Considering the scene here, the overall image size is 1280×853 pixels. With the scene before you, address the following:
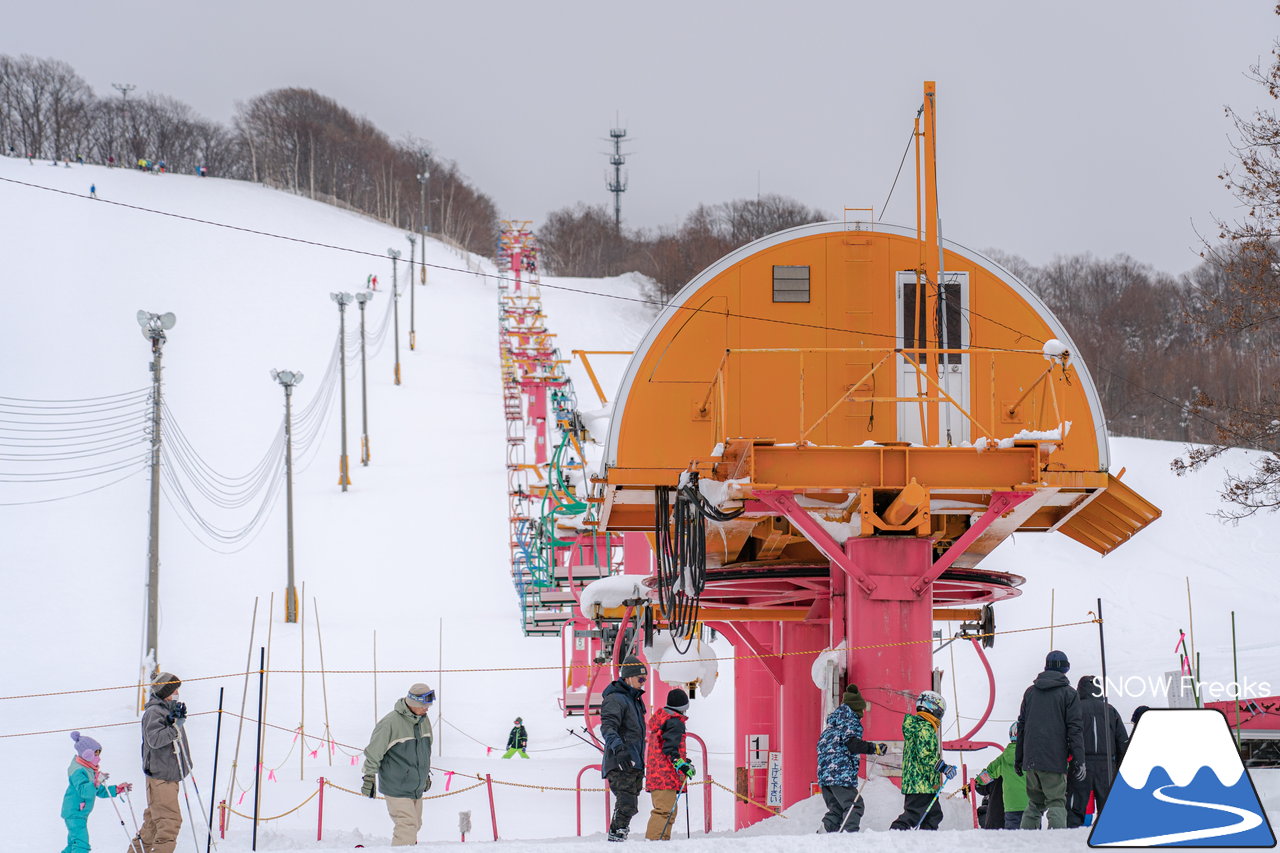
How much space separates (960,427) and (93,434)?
148ft

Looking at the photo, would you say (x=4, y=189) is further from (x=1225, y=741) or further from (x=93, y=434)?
(x=1225, y=741)

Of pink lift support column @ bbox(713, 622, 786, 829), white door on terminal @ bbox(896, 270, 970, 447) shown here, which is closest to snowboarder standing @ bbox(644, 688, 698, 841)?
white door on terminal @ bbox(896, 270, 970, 447)

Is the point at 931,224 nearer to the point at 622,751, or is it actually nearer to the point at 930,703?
the point at 930,703

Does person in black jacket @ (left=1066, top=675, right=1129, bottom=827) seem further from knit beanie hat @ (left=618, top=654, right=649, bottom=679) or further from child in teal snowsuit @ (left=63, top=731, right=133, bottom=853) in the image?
child in teal snowsuit @ (left=63, top=731, right=133, bottom=853)

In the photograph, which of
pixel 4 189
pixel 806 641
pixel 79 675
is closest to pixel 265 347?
pixel 4 189

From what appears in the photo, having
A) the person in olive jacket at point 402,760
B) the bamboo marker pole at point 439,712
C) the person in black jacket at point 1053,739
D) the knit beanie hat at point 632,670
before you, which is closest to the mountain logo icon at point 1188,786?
the person in black jacket at point 1053,739

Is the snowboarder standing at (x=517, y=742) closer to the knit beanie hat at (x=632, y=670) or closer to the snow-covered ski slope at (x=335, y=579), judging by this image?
the snow-covered ski slope at (x=335, y=579)

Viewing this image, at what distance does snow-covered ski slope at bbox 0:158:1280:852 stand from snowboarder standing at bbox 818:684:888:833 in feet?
1.75

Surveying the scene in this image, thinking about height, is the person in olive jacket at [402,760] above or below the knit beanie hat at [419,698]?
below

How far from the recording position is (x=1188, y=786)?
6.76m

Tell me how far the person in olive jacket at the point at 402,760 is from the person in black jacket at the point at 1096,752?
514 centimetres

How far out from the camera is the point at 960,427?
48.3 ft

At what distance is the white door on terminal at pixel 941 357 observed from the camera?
14.8 metres

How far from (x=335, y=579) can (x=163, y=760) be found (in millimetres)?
27691
